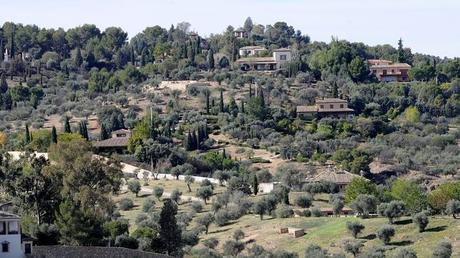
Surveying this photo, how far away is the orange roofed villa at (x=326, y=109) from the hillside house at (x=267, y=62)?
2220cm

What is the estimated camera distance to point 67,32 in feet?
530

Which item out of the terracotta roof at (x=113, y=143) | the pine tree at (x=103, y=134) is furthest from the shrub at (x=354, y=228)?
the pine tree at (x=103, y=134)

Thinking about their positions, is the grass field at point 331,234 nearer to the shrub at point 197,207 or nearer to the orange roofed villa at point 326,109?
the shrub at point 197,207

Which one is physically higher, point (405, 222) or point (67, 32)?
point (67, 32)

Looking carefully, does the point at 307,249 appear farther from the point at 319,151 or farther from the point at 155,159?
the point at 319,151

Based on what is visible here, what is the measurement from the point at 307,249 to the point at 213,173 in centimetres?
2846

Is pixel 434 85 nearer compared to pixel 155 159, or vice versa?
pixel 155 159

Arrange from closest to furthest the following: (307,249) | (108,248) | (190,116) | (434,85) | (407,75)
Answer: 1. (108,248)
2. (307,249)
3. (190,116)
4. (434,85)
5. (407,75)

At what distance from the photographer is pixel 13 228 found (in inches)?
1892

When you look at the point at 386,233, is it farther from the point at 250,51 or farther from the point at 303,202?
the point at 250,51

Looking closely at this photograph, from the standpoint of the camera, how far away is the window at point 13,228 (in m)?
48.0

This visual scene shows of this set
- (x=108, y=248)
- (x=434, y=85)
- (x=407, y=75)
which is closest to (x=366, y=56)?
(x=407, y=75)

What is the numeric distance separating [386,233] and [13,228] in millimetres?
22636

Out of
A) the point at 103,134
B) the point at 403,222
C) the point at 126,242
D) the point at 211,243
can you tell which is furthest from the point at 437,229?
the point at 103,134
